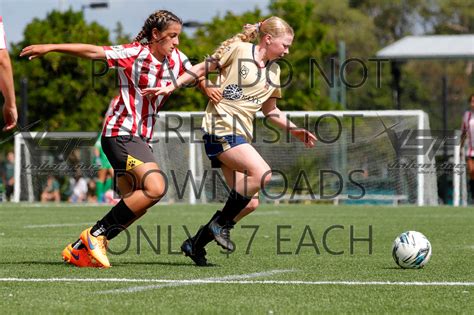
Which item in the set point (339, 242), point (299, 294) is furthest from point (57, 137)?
point (299, 294)

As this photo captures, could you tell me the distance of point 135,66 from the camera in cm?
812

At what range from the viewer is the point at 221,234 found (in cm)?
817

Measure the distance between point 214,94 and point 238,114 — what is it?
0.81 ft

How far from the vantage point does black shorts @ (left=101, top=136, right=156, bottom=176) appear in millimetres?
8023

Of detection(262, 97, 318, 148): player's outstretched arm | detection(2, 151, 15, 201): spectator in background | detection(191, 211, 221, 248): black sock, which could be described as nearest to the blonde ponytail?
detection(262, 97, 318, 148): player's outstretched arm

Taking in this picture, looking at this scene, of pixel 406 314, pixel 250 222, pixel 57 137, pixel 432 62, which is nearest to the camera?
pixel 406 314

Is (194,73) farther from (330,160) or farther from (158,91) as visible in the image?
(330,160)

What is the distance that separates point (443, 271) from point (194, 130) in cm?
1725

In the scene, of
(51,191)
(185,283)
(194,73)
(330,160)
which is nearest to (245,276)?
(185,283)

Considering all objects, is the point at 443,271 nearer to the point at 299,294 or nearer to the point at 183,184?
the point at 299,294

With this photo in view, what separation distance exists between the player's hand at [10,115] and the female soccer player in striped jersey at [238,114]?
176 centimetres

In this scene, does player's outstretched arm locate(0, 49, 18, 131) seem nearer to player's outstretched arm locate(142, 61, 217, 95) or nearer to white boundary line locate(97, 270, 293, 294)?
white boundary line locate(97, 270, 293, 294)

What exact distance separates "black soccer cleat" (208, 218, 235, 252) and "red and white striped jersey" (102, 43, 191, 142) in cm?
85

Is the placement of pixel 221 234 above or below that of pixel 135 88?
below
